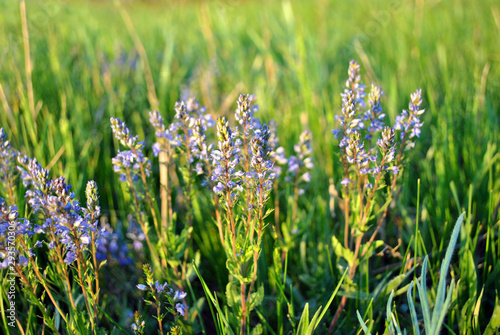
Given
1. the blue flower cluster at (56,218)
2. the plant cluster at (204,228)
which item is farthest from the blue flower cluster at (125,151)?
the blue flower cluster at (56,218)

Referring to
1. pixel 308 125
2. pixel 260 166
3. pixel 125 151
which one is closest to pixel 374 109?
pixel 260 166

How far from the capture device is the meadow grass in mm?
1824

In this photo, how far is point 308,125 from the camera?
9.62ft

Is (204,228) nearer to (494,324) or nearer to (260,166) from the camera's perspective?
(260,166)

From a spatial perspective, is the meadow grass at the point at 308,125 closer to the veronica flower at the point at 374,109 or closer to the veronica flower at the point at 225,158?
the veronica flower at the point at 374,109

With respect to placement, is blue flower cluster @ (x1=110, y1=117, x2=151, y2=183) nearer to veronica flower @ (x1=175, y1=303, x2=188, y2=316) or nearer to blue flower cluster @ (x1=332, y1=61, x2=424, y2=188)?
veronica flower @ (x1=175, y1=303, x2=188, y2=316)

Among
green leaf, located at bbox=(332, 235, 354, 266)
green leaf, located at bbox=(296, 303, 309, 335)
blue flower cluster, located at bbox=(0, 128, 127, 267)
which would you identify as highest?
blue flower cluster, located at bbox=(0, 128, 127, 267)

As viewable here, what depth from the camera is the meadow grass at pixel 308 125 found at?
182 centimetres

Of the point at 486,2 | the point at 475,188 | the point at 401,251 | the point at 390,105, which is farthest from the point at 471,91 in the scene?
the point at 486,2

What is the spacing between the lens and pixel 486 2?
5996 millimetres

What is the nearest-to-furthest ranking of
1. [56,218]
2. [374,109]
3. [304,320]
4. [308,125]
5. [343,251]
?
[56,218], [304,320], [374,109], [343,251], [308,125]

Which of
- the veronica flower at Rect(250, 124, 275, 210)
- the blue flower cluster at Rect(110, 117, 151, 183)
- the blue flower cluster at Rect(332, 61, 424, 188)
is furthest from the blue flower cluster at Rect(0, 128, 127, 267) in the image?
the blue flower cluster at Rect(332, 61, 424, 188)

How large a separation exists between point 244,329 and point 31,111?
2010mm

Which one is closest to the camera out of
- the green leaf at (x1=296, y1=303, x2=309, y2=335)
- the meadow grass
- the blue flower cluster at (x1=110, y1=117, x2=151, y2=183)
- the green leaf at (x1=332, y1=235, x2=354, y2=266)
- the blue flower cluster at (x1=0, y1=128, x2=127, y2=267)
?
the blue flower cluster at (x1=0, y1=128, x2=127, y2=267)
